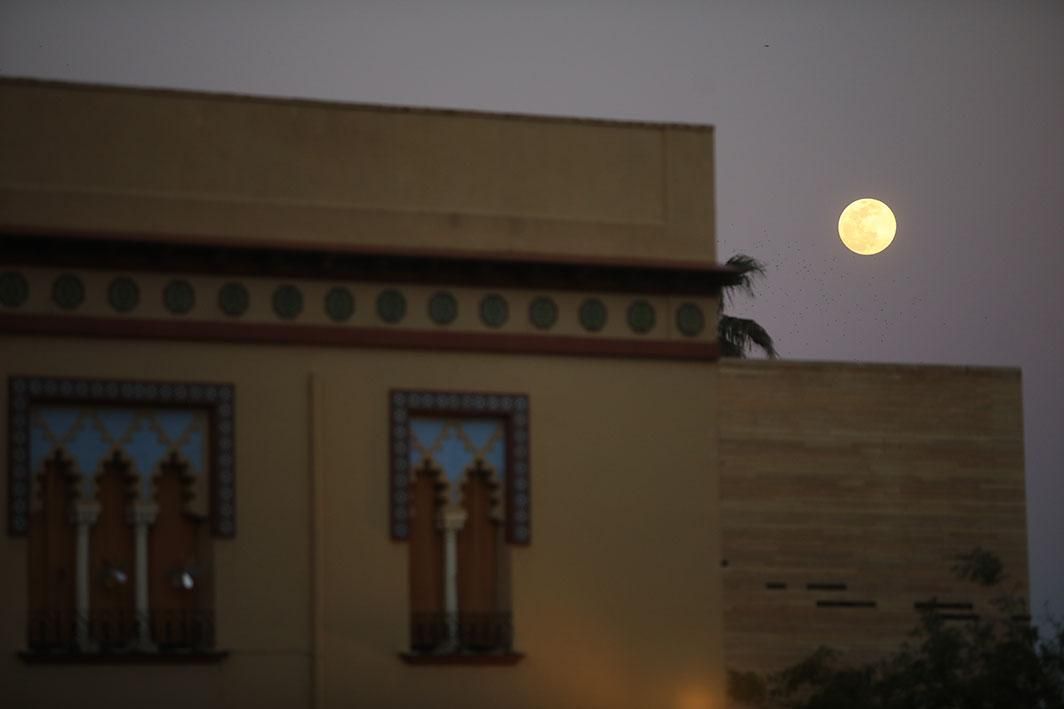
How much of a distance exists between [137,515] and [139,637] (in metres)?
0.98

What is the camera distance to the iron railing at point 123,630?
19.8 meters

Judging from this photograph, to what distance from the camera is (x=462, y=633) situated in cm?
2072

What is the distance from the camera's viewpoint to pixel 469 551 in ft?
69.0

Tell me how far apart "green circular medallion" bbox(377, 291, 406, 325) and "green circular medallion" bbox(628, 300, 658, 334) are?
6.65ft

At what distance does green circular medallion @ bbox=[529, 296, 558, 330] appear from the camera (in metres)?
21.2

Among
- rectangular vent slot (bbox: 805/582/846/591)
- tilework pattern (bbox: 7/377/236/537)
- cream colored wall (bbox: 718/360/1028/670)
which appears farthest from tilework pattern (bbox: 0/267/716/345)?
rectangular vent slot (bbox: 805/582/846/591)

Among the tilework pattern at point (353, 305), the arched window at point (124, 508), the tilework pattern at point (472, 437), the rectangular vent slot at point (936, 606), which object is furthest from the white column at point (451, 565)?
the rectangular vent slot at point (936, 606)

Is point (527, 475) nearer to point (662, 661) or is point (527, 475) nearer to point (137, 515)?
point (662, 661)

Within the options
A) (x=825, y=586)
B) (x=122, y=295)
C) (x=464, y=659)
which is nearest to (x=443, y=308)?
(x=122, y=295)

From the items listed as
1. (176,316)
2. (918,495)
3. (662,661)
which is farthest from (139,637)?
(918,495)

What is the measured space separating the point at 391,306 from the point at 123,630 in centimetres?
347

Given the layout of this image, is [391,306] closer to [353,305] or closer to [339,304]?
[353,305]

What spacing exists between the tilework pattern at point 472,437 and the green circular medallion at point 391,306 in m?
0.64

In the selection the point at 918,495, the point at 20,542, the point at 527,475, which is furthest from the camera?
the point at 918,495
